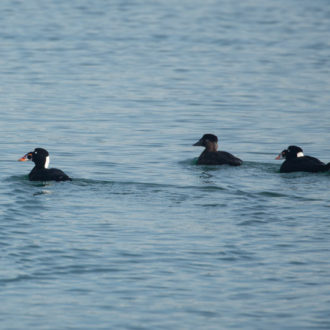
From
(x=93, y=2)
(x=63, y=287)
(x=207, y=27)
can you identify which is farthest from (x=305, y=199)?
(x=93, y=2)

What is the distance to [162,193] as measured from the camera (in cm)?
1800

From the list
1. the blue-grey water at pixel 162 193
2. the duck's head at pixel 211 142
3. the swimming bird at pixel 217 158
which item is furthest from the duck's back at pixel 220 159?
the duck's head at pixel 211 142

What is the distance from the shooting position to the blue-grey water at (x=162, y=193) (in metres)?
12.4

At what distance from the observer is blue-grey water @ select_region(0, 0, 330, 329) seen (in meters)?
12.4

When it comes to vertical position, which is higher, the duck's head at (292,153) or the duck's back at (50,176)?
the duck's head at (292,153)

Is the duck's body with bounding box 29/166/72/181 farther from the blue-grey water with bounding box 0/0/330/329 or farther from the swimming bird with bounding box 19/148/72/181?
the blue-grey water with bounding box 0/0/330/329

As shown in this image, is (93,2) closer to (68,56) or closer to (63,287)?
(68,56)

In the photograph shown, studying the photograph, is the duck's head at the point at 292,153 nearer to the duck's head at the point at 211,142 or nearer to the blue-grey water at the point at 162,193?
the blue-grey water at the point at 162,193

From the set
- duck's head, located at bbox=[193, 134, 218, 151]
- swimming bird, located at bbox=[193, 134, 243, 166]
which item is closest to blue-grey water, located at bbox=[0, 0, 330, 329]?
swimming bird, located at bbox=[193, 134, 243, 166]

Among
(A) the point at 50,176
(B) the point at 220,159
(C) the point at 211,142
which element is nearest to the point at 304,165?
(B) the point at 220,159

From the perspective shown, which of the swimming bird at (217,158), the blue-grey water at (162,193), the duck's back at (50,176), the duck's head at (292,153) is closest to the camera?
the blue-grey water at (162,193)

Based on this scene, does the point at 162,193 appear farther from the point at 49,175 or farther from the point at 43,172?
the point at 43,172

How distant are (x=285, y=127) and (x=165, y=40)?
21.4m

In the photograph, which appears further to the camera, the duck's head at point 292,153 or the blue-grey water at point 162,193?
the duck's head at point 292,153
